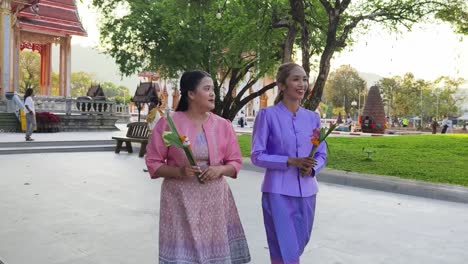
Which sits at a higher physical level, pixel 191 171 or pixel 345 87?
pixel 345 87

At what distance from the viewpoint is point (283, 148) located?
9.12ft

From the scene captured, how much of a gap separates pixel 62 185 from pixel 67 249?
3619 mm

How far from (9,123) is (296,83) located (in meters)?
17.8

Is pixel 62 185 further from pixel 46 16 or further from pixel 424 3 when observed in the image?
pixel 46 16

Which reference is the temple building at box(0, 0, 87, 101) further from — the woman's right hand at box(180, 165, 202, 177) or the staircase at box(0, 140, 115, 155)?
the woman's right hand at box(180, 165, 202, 177)

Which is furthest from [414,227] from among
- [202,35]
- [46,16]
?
[46,16]

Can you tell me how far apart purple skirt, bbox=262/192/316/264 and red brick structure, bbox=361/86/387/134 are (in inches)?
1095

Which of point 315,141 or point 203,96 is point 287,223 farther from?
point 203,96

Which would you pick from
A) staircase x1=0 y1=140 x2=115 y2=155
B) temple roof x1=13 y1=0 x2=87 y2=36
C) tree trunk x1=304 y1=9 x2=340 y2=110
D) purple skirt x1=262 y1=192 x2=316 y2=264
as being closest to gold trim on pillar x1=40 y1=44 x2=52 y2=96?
temple roof x1=13 y1=0 x2=87 y2=36

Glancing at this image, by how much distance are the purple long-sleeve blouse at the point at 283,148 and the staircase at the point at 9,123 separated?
1737 cm

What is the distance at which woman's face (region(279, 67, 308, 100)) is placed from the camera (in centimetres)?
277

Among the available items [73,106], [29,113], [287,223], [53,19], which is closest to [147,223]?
[287,223]

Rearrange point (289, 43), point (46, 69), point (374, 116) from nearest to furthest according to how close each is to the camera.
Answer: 1. point (289, 43)
2. point (374, 116)
3. point (46, 69)

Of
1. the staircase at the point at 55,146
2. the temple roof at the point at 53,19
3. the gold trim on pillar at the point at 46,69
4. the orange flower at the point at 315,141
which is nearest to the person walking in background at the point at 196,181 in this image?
the orange flower at the point at 315,141
